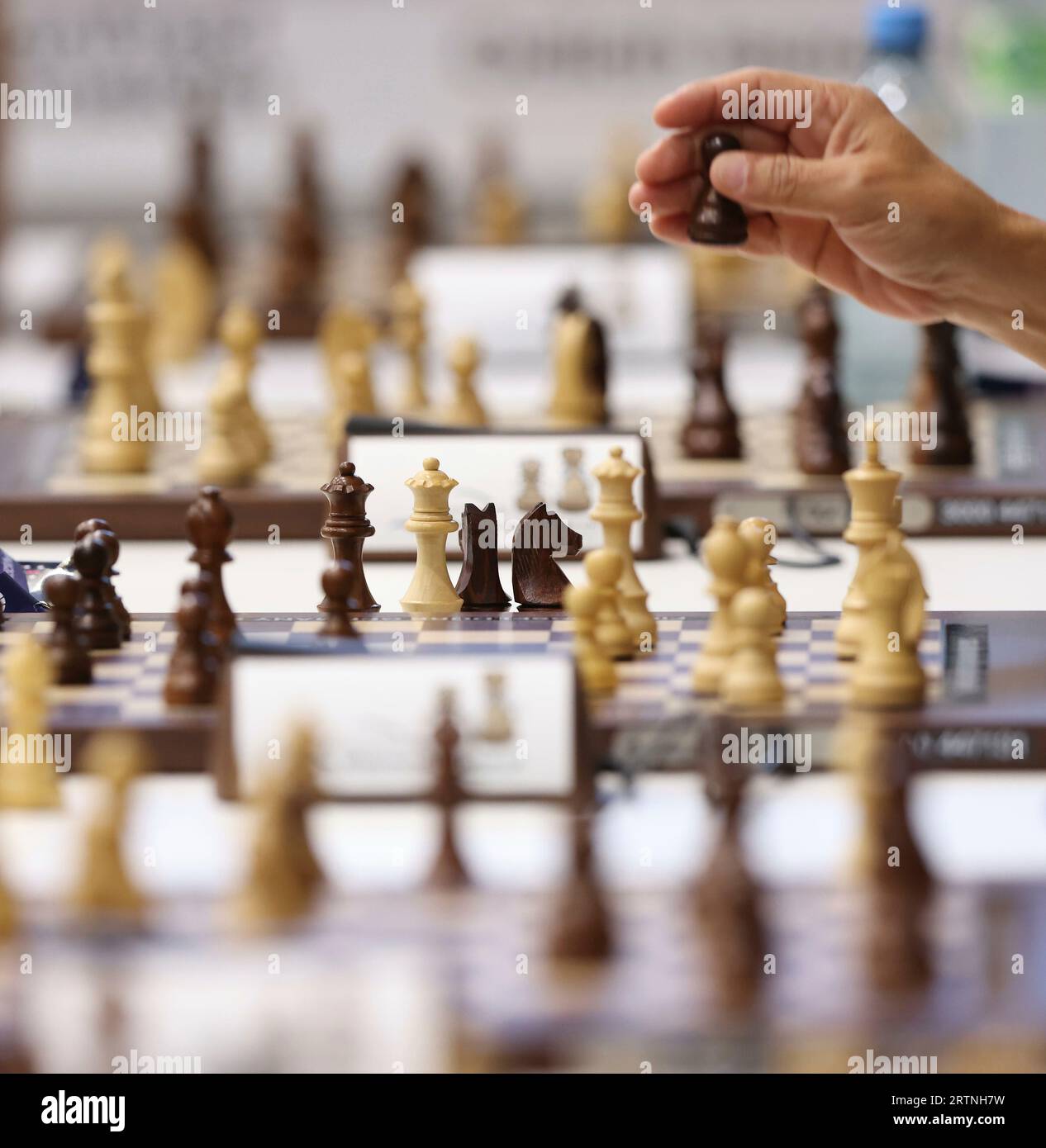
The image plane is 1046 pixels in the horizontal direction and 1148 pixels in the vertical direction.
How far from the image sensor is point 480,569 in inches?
76.0

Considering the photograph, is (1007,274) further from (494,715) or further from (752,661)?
(494,715)

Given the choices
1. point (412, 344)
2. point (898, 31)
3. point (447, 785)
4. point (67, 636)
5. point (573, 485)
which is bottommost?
point (447, 785)

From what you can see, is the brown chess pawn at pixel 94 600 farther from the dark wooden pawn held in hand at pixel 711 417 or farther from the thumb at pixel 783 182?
the dark wooden pawn held in hand at pixel 711 417

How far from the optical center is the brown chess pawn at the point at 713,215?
5.65 feet

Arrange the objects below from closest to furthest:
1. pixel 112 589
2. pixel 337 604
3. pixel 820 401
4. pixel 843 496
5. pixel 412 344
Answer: pixel 337 604 < pixel 112 589 < pixel 843 496 < pixel 820 401 < pixel 412 344

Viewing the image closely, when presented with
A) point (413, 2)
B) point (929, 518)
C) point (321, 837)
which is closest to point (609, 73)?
point (413, 2)

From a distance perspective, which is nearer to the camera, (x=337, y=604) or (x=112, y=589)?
(x=337, y=604)

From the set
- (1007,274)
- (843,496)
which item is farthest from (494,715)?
(843,496)

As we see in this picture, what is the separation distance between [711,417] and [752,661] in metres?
1.16

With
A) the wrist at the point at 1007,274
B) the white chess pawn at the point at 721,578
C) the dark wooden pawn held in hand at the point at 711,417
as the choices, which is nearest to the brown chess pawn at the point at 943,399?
the dark wooden pawn held in hand at the point at 711,417

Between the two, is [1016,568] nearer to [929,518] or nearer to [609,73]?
[929,518]

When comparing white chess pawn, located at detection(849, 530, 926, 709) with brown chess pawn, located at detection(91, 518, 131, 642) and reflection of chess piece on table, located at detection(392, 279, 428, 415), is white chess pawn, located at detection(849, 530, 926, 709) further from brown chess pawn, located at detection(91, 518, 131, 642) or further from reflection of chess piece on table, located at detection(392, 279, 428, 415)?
reflection of chess piece on table, located at detection(392, 279, 428, 415)

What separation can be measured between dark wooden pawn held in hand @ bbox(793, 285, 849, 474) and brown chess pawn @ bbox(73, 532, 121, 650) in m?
1.04
